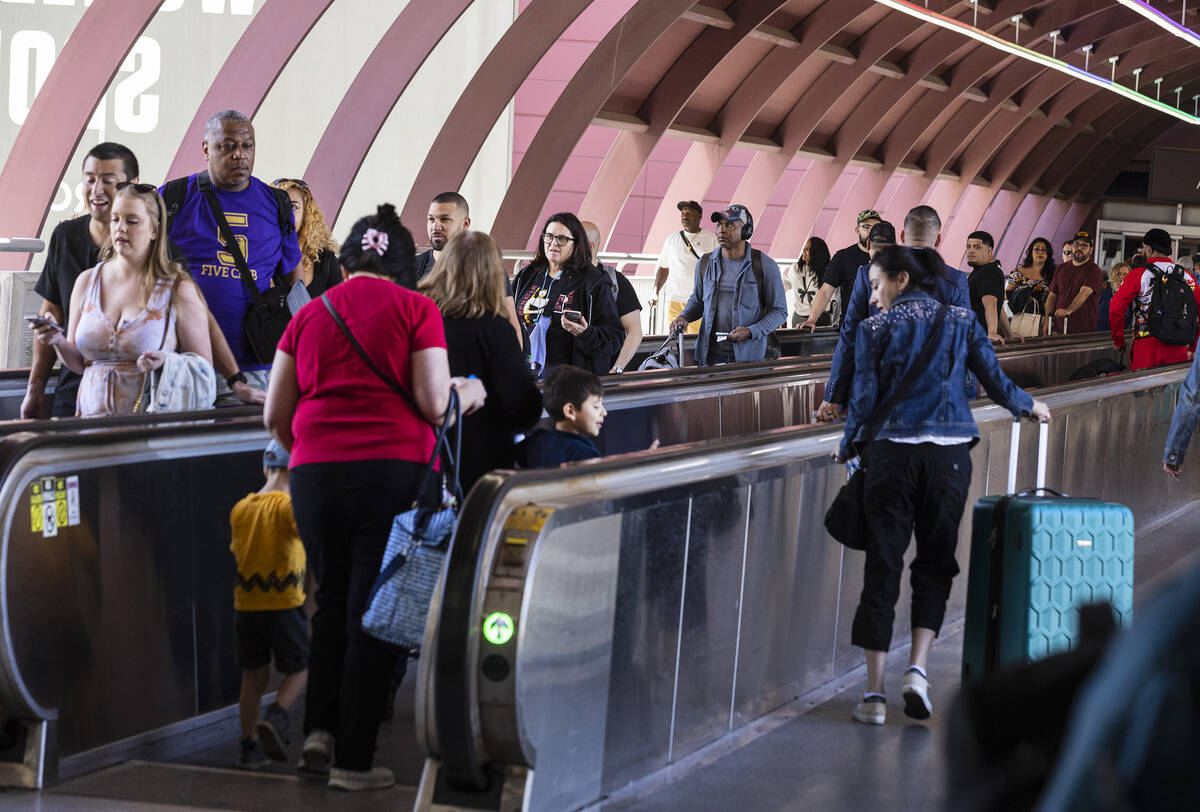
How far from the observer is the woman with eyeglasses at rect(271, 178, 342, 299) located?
7.05 m

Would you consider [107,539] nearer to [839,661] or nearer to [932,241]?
[839,661]

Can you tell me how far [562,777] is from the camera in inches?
170

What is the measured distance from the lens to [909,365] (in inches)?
217

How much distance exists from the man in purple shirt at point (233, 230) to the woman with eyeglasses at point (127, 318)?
62 cm

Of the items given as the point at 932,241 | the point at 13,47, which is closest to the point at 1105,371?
the point at 932,241

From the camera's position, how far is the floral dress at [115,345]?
18.5 feet

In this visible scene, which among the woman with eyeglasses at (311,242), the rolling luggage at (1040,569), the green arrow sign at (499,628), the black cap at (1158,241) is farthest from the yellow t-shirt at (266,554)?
the black cap at (1158,241)

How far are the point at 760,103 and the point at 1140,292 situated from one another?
10.1m

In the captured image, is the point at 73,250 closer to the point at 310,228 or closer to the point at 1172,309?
the point at 310,228

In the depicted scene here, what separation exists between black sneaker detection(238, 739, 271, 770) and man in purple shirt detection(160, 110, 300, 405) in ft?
5.97

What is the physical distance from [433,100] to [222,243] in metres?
21.4

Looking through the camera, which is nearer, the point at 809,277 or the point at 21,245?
the point at 21,245

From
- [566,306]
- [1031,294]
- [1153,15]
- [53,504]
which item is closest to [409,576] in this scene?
[53,504]

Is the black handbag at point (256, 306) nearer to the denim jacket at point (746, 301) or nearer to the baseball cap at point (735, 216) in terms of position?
the baseball cap at point (735, 216)
